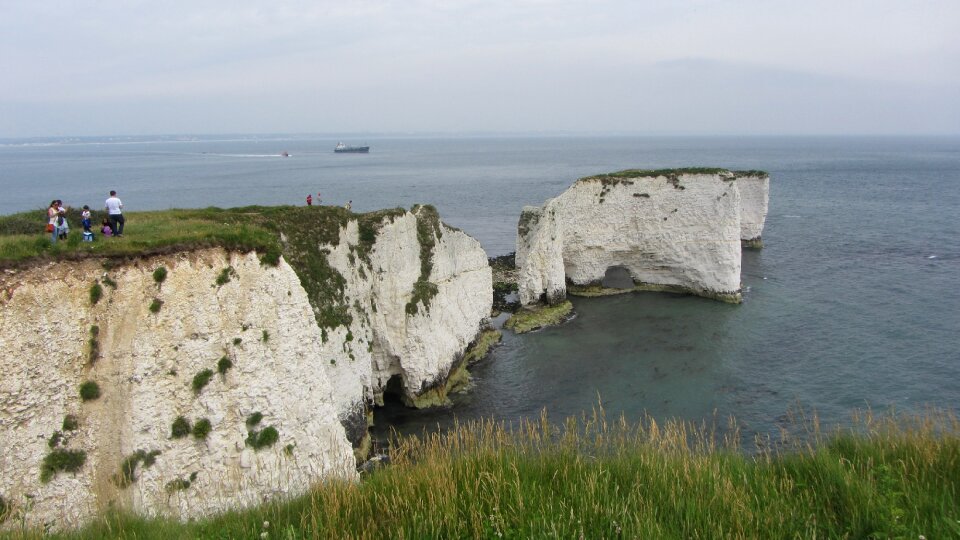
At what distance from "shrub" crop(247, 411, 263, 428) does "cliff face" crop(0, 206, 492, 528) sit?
0.05 meters

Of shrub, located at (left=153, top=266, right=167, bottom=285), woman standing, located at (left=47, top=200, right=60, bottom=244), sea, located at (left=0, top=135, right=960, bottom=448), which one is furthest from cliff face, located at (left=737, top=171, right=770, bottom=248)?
woman standing, located at (left=47, top=200, right=60, bottom=244)

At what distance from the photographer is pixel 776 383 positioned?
26.0m

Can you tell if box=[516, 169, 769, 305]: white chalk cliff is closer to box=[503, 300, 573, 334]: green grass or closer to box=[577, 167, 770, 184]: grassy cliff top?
box=[577, 167, 770, 184]: grassy cliff top

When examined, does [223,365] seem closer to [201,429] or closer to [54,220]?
[201,429]

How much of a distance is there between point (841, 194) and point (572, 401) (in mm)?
86503

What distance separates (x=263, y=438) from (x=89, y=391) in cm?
406

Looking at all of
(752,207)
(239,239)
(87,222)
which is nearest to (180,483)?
(239,239)

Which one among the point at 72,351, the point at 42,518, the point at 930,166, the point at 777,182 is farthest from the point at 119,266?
the point at 930,166

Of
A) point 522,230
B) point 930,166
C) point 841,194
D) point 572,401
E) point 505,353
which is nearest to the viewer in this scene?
point 572,401

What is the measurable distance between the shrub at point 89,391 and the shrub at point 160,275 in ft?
8.94

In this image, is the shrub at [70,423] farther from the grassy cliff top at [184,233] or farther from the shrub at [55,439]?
the grassy cliff top at [184,233]

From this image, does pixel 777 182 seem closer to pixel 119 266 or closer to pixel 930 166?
pixel 930 166

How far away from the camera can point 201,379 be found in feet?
46.5

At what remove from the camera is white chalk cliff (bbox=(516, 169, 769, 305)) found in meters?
39.8
